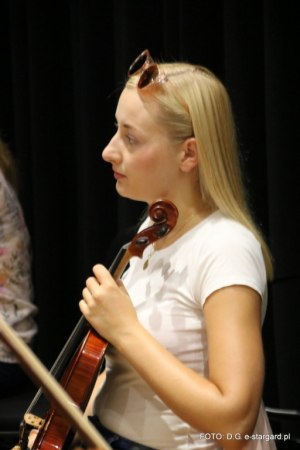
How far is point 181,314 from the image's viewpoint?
1.09m

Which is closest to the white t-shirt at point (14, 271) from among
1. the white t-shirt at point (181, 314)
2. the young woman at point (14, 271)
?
the young woman at point (14, 271)

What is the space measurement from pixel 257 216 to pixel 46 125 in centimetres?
89

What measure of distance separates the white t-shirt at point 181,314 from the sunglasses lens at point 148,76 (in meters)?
0.26

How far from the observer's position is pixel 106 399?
1155 mm

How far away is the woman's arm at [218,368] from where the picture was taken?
98cm

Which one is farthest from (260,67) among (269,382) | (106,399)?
(106,399)

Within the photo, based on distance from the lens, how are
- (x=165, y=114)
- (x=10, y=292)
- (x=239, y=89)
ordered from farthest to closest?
(x=10, y=292) → (x=239, y=89) → (x=165, y=114)

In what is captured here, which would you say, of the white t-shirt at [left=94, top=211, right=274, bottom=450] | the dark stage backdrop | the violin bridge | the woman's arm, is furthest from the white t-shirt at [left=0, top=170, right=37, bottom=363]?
the woman's arm

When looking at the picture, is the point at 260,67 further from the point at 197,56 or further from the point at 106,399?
the point at 106,399

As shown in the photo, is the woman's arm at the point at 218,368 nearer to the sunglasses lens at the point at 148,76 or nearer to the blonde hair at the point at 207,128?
the blonde hair at the point at 207,128

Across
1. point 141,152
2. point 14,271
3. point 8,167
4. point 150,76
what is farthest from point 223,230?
point 8,167

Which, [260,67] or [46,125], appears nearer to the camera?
[260,67]

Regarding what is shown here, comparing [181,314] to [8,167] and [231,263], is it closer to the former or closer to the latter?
[231,263]

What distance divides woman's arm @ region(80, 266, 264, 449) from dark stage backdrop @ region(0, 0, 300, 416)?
2.22 feet
